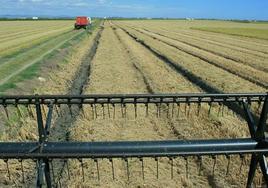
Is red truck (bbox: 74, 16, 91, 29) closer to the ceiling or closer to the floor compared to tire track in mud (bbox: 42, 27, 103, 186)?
closer to the floor

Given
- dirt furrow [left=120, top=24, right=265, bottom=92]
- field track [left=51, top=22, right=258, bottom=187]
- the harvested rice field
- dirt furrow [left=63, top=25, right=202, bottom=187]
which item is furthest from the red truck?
dirt furrow [left=63, top=25, right=202, bottom=187]

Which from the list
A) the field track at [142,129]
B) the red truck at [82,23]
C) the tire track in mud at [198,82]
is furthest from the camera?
the red truck at [82,23]

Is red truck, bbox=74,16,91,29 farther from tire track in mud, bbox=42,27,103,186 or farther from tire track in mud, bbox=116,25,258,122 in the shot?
tire track in mud, bbox=42,27,103,186

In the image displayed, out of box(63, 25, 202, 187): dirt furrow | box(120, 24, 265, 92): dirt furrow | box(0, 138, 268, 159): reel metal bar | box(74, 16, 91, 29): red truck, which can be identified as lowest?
box(74, 16, 91, 29): red truck

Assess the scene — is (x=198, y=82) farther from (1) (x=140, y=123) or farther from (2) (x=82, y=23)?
(2) (x=82, y=23)

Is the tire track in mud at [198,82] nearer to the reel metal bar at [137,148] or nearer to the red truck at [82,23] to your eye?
the reel metal bar at [137,148]

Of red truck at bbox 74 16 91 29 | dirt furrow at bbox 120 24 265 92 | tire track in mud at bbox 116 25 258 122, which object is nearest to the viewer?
tire track in mud at bbox 116 25 258 122

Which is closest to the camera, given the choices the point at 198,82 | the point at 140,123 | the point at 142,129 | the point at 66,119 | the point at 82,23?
the point at 142,129

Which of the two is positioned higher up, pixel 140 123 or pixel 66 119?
pixel 140 123

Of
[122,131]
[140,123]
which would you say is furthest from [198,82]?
[122,131]

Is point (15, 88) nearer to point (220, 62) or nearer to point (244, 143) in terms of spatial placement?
point (244, 143)

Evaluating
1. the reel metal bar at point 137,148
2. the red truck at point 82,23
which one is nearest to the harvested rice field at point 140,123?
the reel metal bar at point 137,148

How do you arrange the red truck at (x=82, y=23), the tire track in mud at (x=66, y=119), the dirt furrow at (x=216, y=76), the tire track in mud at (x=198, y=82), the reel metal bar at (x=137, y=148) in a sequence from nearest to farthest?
the reel metal bar at (x=137, y=148), the tire track in mud at (x=66, y=119), the tire track in mud at (x=198, y=82), the dirt furrow at (x=216, y=76), the red truck at (x=82, y=23)

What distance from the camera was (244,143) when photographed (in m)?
4.30
